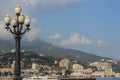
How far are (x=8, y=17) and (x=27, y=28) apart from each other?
982 millimetres

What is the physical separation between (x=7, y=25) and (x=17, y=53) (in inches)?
52.1

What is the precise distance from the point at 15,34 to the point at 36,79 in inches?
4290

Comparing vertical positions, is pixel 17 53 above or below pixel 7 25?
below

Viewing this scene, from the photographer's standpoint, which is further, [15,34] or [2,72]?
[2,72]

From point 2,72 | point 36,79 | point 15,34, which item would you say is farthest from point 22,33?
point 2,72

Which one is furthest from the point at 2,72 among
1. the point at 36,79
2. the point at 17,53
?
the point at 17,53

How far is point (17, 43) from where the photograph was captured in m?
19.5

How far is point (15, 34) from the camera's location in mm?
19469

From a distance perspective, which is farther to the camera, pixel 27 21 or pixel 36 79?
pixel 36 79

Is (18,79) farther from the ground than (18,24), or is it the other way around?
(18,24)

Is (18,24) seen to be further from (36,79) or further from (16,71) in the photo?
(36,79)

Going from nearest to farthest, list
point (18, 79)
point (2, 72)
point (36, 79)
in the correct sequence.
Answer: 1. point (18, 79)
2. point (36, 79)
3. point (2, 72)

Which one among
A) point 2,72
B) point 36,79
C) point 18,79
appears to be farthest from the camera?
point 2,72

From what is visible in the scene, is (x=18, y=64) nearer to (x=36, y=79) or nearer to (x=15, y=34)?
(x=15, y=34)
